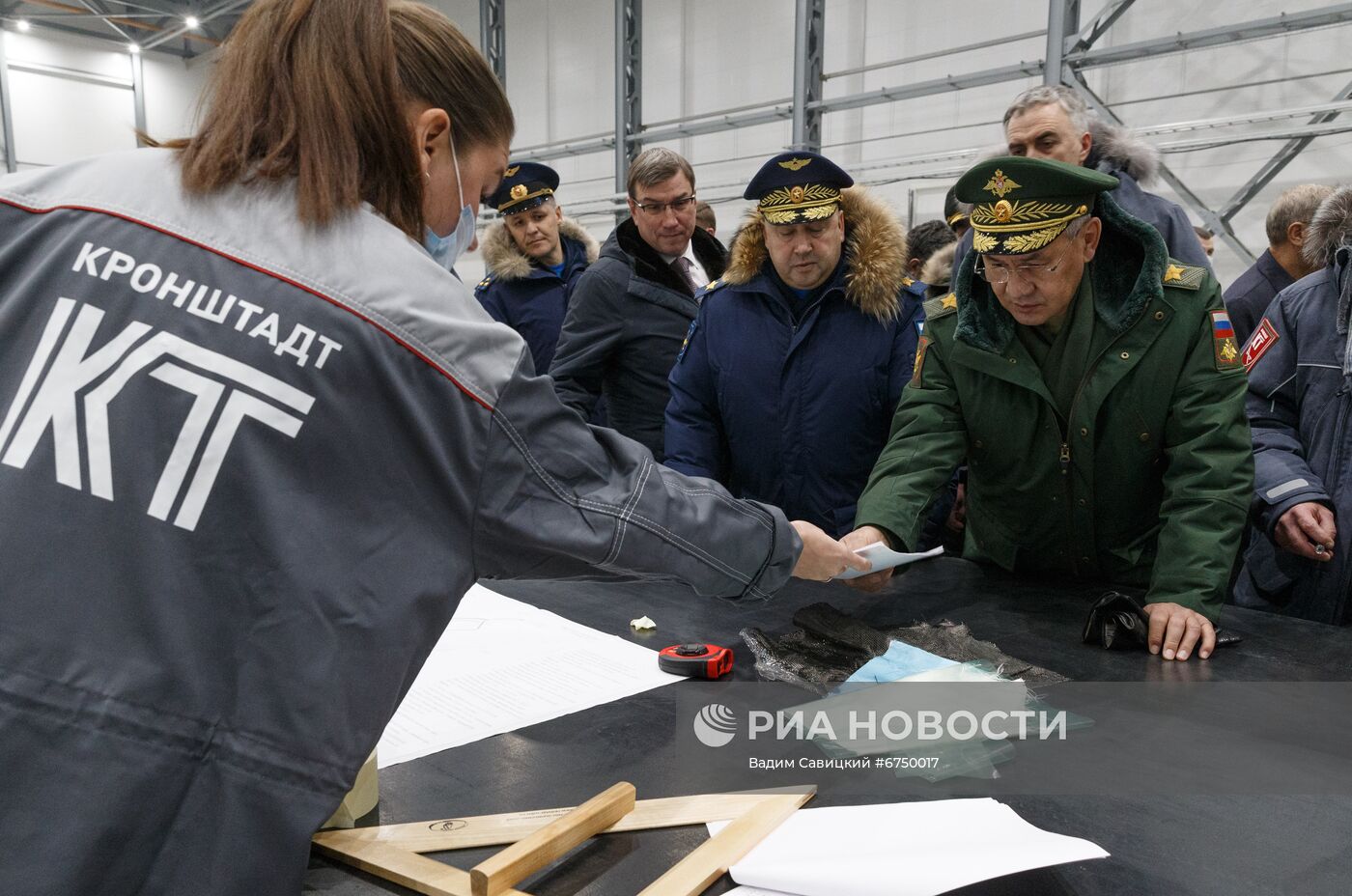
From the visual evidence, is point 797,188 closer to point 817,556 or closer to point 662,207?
point 662,207

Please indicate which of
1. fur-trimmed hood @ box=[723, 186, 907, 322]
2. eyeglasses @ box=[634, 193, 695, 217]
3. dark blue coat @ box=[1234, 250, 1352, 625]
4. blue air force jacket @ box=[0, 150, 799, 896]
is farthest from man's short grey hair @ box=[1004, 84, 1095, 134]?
blue air force jacket @ box=[0, 150, 799, 896]

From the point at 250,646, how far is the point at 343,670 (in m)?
0.07

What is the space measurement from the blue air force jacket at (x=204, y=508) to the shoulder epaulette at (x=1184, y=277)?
1334 millimetres

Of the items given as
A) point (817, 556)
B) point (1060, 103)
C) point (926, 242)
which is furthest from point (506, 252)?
point (817, 556)

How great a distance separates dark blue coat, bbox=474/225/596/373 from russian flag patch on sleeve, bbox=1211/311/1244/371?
2.47 metres

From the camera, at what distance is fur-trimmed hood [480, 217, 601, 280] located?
3779 millimetres

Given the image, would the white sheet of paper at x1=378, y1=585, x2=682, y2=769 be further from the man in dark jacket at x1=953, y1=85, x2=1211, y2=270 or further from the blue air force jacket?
the man in dark jacket at x1=953, y1=85, x2=1211, y2=270

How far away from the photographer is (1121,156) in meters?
2.66

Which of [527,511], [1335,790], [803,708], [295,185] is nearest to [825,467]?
[803,708]

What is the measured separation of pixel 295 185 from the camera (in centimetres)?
81

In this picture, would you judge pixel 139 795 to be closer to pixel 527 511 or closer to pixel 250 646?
pixel 250 646

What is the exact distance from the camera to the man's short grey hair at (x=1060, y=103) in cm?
270

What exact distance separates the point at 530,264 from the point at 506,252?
0.38ft

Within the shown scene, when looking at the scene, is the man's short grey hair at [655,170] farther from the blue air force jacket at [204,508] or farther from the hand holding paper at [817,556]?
the blue air force jacket at [204,508]
